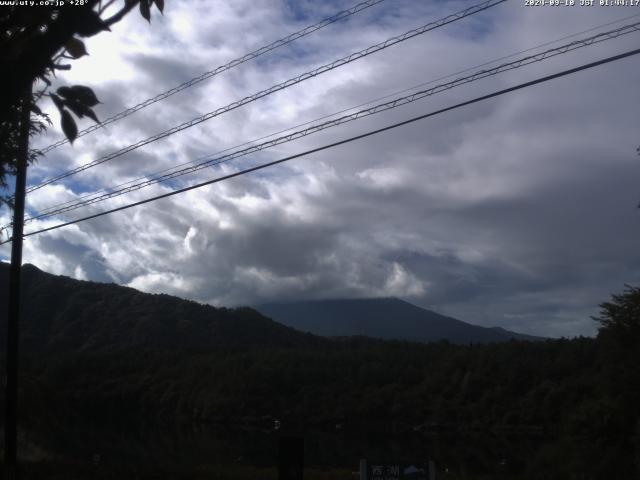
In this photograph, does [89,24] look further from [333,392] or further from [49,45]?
[333,392]

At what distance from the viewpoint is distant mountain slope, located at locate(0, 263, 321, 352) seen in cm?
12206

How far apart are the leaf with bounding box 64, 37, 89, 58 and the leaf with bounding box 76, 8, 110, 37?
0.65 metres

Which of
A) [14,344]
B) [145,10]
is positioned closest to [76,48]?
[145,10]

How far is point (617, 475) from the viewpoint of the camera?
23719 mm

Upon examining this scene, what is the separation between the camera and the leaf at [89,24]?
3.96 meters

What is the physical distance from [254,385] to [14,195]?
Answer: 74.1m

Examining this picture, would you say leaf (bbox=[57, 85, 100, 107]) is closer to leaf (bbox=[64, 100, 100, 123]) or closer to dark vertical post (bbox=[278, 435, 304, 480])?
leaf (bbox=[64, 100, 100, 123])

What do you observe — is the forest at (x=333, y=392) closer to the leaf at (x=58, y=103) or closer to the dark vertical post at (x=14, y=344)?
the dark vertical post at (x=14, y=344)

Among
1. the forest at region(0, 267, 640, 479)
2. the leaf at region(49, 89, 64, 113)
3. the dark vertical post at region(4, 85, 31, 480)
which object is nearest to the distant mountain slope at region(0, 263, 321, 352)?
the forest at region(0, 267, 640, 479)

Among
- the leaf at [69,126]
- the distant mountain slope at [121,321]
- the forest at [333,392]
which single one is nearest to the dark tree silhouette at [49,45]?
the leaf at [69,126]

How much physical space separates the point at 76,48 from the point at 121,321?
5298 inches

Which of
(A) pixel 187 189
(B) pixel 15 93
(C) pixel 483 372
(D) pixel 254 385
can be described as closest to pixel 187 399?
(D) pixel 254 385

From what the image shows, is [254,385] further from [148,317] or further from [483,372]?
[148,317]

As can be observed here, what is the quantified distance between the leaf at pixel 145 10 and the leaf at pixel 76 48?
1.33 ft
